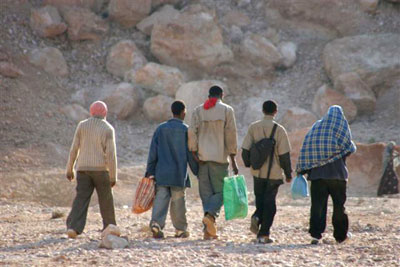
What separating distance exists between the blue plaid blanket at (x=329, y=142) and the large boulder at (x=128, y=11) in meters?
16.4

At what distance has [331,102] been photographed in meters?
20.4

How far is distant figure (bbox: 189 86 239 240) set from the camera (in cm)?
777

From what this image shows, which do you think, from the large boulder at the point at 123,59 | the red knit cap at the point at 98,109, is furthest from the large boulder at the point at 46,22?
the red knit cap at the point at 98,109

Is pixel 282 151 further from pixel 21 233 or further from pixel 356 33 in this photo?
pixel 356 33

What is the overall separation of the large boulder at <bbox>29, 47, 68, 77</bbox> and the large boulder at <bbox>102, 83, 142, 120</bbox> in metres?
1.69

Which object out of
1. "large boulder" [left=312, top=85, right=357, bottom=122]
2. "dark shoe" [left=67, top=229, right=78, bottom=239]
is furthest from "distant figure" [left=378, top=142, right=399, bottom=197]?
"dark shoe" [left=67, top=229, right=78, bottom=239]

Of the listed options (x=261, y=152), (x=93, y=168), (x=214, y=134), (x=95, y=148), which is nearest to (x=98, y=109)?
(x=95, y=148)

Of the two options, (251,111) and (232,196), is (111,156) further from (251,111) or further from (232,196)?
(251,111)

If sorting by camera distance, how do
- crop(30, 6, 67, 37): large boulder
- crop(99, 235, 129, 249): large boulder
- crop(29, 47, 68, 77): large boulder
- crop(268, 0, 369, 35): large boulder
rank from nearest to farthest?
1. crop(99, 235, 129, 249): large boulder
2. crop(29, 47, 68, 77): large boulder
3. crop(30, 6, 67, 37): large boulder
4. crop(268, 0, 369, 35): large boulder

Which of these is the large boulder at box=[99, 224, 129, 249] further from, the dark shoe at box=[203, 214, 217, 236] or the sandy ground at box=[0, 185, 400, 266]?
the dark shoe at box=[203, 214, 217, 236]

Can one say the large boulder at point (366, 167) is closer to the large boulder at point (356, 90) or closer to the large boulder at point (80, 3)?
the large boulder at point (356, 90)

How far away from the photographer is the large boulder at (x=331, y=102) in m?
20.5

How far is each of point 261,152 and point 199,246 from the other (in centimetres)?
123

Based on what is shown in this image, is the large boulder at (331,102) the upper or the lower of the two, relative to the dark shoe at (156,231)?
upper
